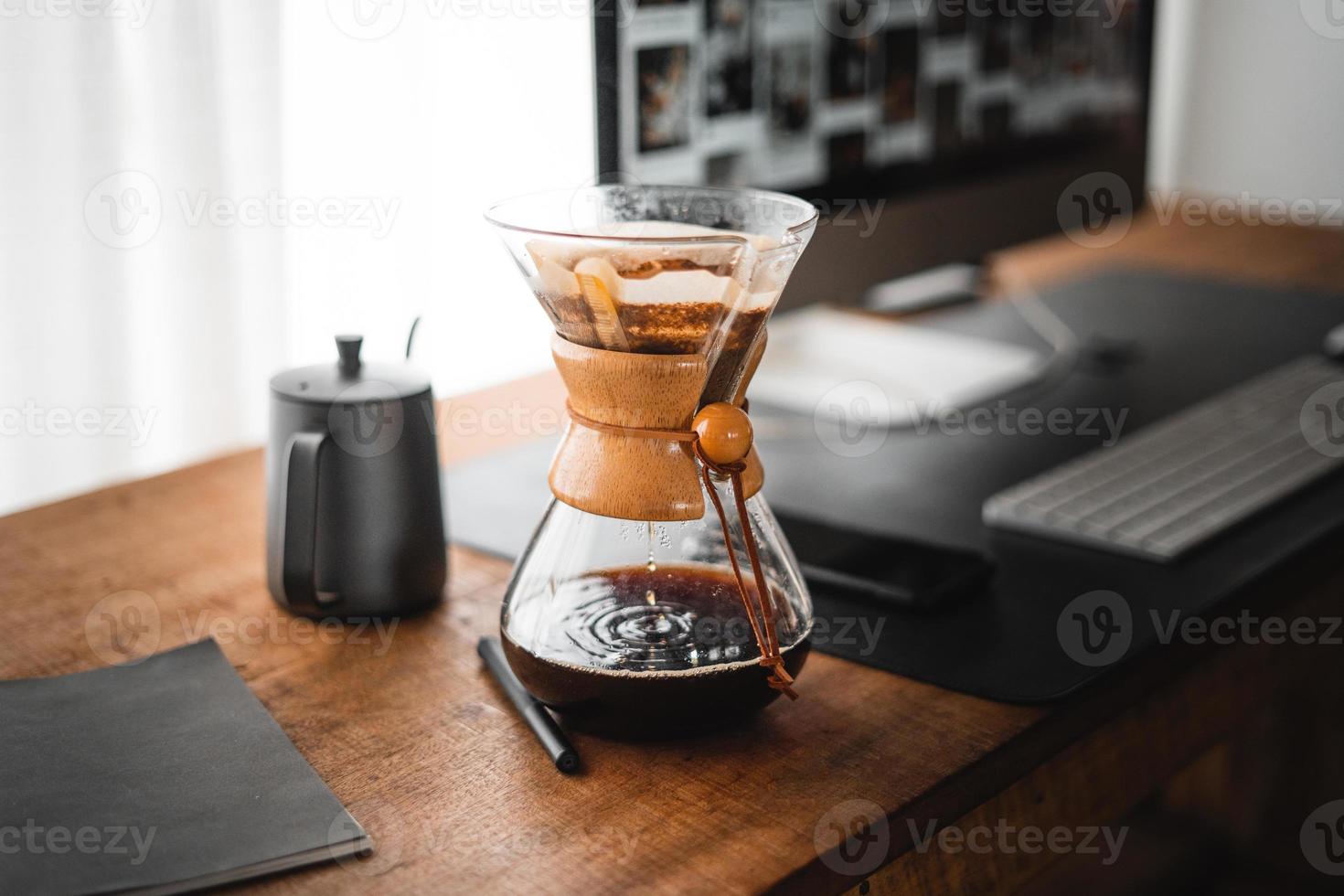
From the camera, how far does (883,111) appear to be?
3.83ft

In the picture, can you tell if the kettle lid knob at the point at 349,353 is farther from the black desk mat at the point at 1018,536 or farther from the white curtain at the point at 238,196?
the white curtain at the point at 238,196

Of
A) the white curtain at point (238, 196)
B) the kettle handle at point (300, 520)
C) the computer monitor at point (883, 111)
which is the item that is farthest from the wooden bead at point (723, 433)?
the white curtain at point (238, 196)

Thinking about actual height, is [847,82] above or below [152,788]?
above

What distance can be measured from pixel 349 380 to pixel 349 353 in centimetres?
2

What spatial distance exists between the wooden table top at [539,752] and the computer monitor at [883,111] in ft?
1.20

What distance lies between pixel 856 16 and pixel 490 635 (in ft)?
2.12

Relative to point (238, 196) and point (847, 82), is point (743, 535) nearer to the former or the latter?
point (847, 82)

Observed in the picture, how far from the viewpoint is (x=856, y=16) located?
110 cm

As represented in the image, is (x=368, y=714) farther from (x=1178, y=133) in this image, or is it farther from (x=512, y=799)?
(x=1178, y=133)

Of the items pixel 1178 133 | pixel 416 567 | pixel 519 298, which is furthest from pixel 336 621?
pixel 1178 133

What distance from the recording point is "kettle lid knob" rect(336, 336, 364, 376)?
30.6 inches

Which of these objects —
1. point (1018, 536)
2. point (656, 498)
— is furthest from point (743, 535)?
point (1018, 536)

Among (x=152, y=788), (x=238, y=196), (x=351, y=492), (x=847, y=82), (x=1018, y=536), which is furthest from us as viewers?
(x=238, y=196)

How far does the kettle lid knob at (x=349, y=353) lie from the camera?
78 centimetres
